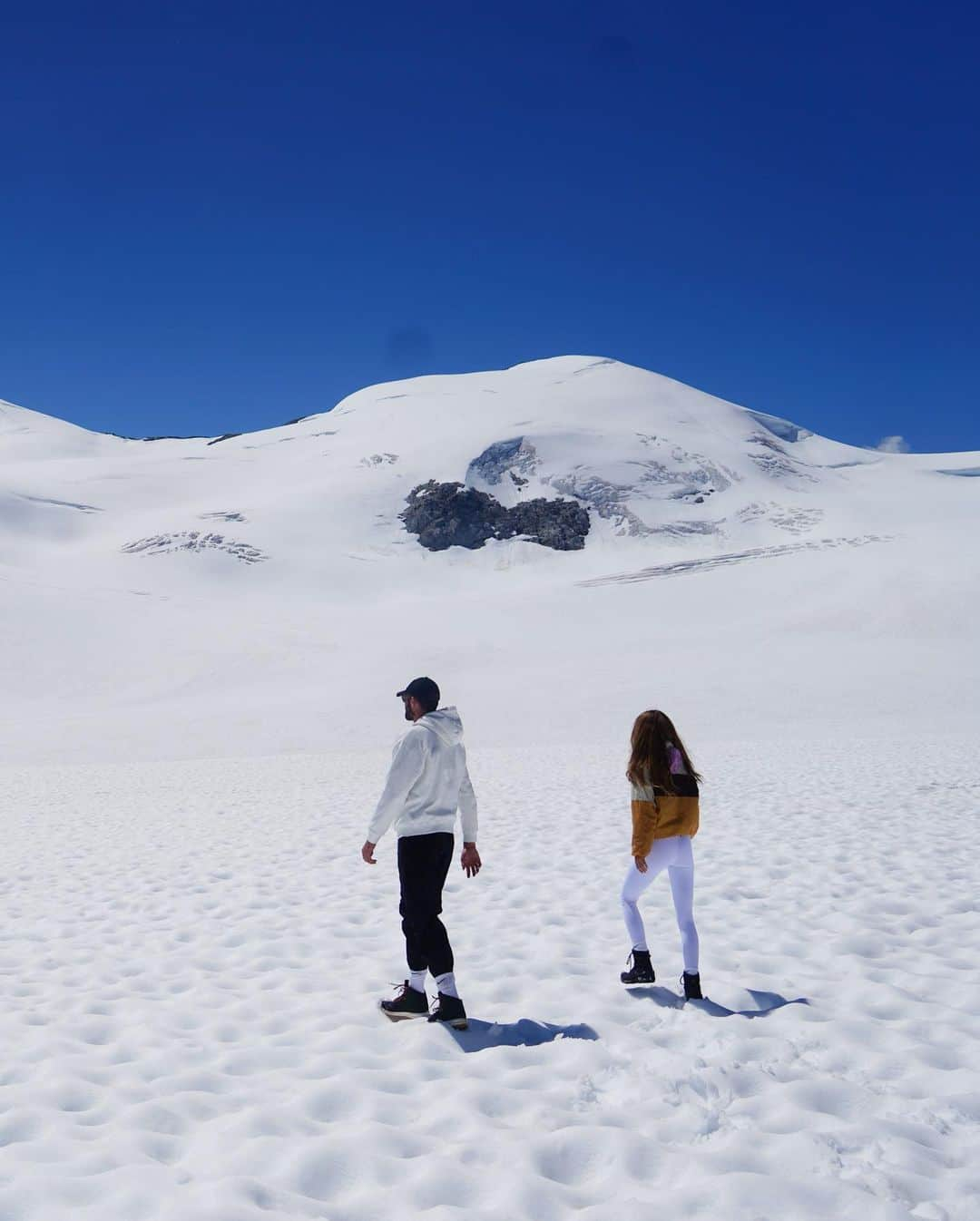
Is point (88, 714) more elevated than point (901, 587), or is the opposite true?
point (901, 587)

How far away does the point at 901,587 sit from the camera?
45688 mm

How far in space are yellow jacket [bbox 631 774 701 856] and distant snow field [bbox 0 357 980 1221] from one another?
3.37 feet

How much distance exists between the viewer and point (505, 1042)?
5.16m

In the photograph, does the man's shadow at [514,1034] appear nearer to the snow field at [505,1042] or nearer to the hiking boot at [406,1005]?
the snow field at [505,1042]

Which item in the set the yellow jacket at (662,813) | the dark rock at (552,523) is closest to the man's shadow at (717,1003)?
the yellow jacket at (662,813)

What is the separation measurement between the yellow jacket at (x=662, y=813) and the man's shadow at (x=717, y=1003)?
904 millimetres

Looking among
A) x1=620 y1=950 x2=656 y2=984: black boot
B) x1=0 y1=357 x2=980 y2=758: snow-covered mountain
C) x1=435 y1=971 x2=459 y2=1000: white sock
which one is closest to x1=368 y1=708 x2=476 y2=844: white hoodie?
x1=435 y1=971 x2=459 y2=1000: white sock

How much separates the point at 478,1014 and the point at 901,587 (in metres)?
45.4

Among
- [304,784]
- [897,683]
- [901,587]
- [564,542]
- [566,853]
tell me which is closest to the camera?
[566,853]

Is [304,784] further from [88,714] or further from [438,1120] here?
[88,714]

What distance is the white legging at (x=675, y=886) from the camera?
5.76 metres

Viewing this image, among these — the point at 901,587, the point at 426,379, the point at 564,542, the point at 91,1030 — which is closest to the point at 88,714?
the point at 91,1030

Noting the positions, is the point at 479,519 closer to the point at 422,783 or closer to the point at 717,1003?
the point at 422,783

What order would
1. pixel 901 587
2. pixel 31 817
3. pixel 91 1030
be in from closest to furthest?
pixel 91 1030 → pixel 31 817 → pixel 901 587
